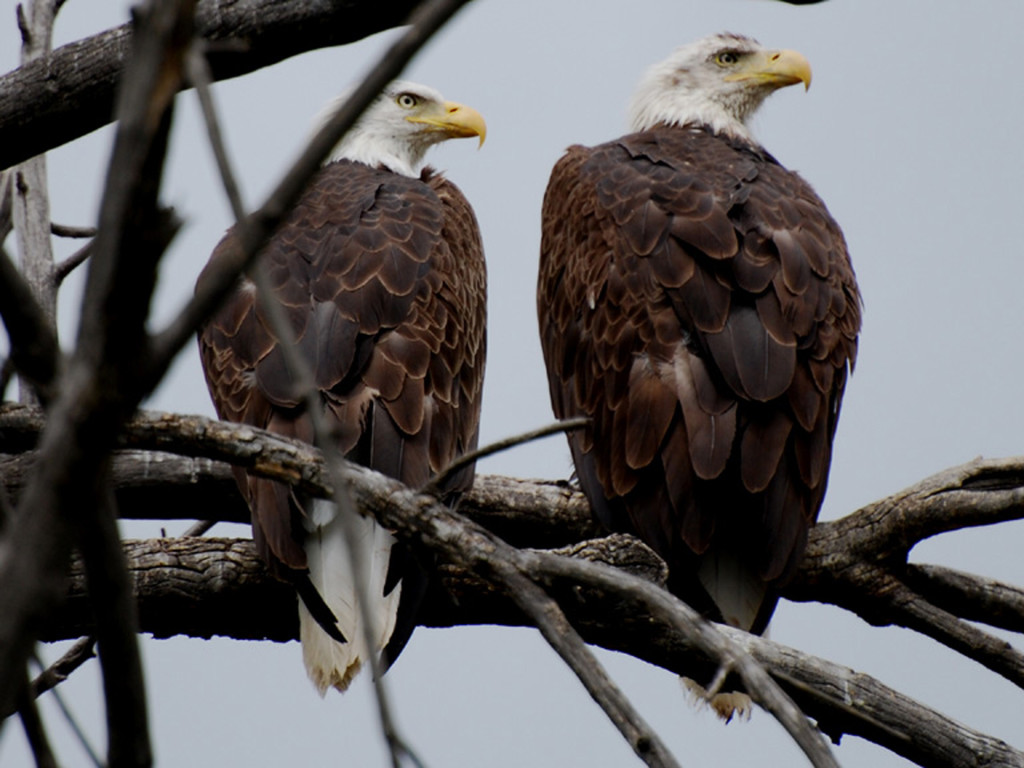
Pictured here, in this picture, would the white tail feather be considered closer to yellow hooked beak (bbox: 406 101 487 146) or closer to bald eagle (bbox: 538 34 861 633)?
bald eagle (bbox: 538 34 861 633)

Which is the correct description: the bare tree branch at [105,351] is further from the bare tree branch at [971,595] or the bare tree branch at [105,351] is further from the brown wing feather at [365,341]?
the bare tree branch at [971,595]

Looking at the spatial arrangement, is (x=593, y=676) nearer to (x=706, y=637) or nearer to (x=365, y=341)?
(x=706, y=637)

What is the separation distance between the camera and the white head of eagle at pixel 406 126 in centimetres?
727

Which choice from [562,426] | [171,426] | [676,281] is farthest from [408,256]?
[562,426]

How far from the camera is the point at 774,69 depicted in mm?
7230

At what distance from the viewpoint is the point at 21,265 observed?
5.86m

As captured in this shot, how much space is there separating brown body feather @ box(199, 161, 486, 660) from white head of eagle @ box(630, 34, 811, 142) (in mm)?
1912

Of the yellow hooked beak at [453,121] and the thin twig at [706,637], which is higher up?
Result: the yellow hooked beak at [453,121]

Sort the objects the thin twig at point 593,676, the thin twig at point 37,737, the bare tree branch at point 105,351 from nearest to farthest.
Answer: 1. the bare tree branch at point 105,351
2. the thin twig at point 37,737
3. the thin twig at point 593,676

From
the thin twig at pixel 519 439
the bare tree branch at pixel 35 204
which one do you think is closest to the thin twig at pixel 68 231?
the bare tree branch at pixel 35 204

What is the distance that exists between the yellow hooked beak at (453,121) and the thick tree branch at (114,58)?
Answer: 3.02 metres

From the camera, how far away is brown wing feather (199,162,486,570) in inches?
186

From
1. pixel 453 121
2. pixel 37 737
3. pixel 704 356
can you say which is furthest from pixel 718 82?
pixel 37 737

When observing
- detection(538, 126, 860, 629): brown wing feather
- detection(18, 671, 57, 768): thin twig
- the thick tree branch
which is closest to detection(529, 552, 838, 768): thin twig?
detection(18, 671, 57, 768): thin twig
